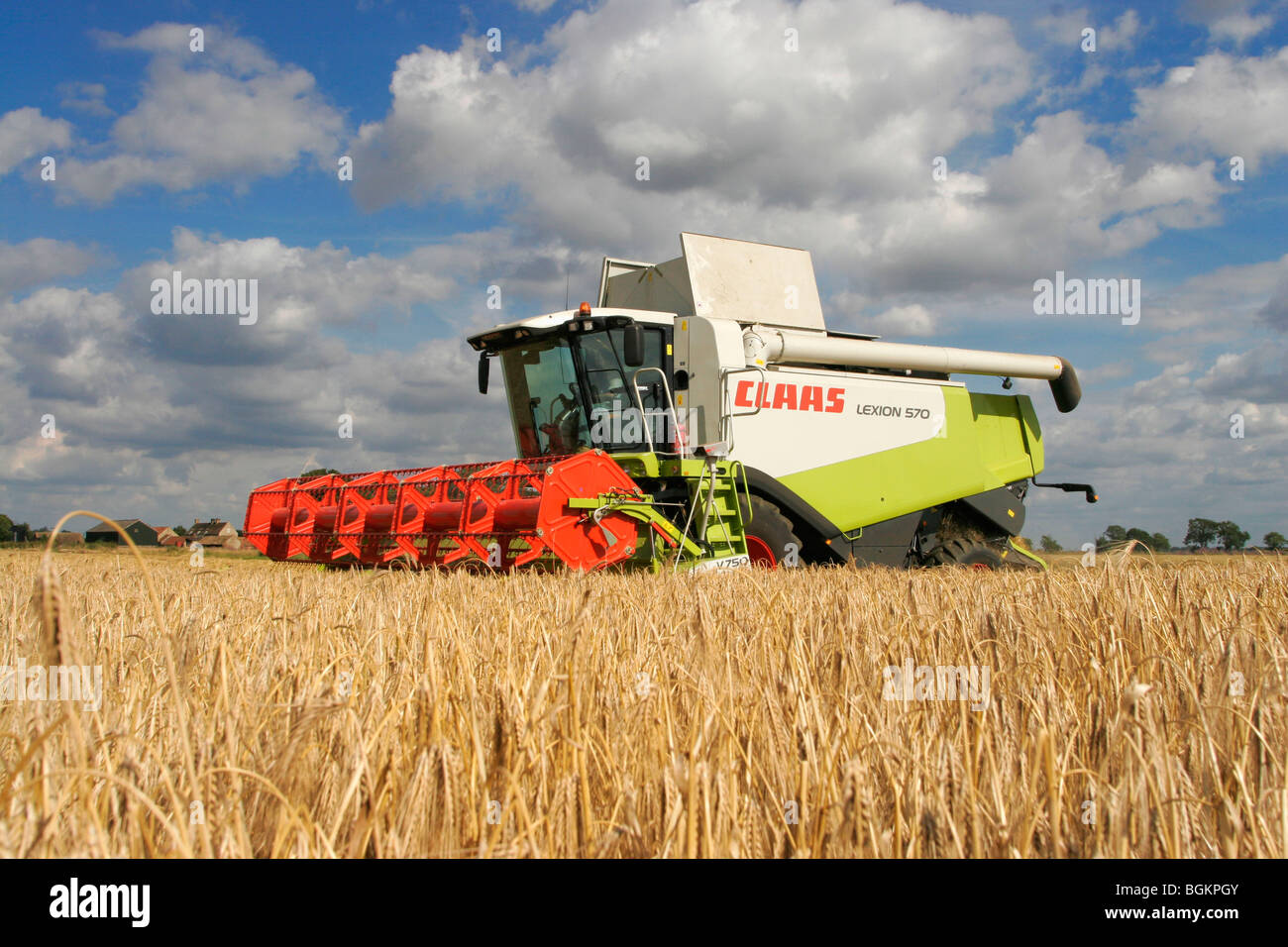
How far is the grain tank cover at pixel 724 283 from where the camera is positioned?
954cm

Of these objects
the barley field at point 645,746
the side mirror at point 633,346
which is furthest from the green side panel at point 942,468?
the barley field at point 645,746

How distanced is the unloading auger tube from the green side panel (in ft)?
1.26

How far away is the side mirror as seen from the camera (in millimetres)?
7980

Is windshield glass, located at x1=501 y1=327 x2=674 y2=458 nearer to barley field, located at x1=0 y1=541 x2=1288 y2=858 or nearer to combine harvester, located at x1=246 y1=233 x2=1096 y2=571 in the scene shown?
combine harvester, located at x1=246 y1=233 x2=1096 y2=571

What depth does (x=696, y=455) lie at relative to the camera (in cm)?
865

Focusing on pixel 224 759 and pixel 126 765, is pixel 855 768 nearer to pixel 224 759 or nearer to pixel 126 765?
pixel 224 759

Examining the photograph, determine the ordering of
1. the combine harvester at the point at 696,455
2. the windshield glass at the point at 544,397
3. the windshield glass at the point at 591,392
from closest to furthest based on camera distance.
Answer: the combine harvester at the point at 696,455
the windshield glass at the point at 591,392
the windshield glass at the point at 544,397

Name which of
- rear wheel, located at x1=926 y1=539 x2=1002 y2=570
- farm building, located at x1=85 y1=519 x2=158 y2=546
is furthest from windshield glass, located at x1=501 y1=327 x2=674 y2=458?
farm building, located at x1=85 y1=519 x2=158 y2=546

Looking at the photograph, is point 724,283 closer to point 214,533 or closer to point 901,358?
point 901,358

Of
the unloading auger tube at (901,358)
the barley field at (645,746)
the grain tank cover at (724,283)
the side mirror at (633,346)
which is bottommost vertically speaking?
the barley field at (645,746)

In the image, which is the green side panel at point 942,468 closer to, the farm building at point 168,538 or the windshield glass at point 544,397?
the windshield glass at point 544,397

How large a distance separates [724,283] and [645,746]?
8.41m

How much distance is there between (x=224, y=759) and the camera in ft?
5.15

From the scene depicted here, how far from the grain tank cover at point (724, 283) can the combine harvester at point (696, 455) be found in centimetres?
2
